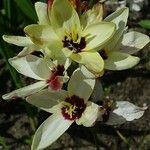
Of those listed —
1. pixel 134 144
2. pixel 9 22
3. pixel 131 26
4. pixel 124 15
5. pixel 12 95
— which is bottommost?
pixel 134 144

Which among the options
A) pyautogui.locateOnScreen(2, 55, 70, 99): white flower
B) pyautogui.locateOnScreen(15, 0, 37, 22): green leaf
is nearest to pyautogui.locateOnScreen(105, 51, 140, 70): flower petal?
pyautogui.locateOnScreen(2, 55, 70, 99): white flower

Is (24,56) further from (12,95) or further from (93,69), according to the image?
(93,69)

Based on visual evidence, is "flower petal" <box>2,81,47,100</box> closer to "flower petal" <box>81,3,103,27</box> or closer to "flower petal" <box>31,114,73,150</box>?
"flower petal" <box>31,114,73,150</box>

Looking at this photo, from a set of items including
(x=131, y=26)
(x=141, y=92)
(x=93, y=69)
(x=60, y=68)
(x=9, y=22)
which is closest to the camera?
(x=93, y=69)

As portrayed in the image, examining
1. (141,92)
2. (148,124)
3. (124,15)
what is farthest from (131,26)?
(124,15)

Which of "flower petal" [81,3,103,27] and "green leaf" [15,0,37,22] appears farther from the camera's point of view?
"green leaf" [15,0,37,22]

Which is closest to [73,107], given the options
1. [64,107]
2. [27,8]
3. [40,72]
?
[64,107]

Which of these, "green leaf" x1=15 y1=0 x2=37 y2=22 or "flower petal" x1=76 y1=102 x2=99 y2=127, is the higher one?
"flower petal" x1=76 y1=102 x2=99 y2=127
